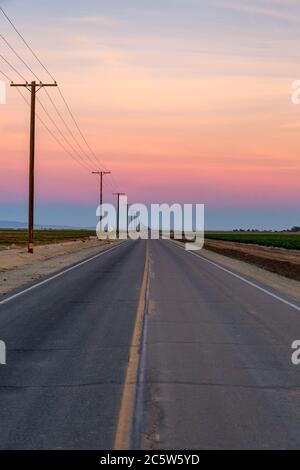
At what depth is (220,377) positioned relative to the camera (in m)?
8.88

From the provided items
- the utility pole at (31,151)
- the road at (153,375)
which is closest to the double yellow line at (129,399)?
the road at (153,375)

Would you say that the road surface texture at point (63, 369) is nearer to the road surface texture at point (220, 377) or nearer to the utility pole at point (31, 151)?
the road surface texture at point (220, 377)

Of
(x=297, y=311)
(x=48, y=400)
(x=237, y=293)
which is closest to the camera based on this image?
(x=48, y=400)

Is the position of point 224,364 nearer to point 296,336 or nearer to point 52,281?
point 296,336

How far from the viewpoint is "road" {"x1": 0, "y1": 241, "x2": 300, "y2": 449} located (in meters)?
6.41

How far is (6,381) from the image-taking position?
858cm

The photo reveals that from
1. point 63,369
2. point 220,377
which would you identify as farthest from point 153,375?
point 63,369

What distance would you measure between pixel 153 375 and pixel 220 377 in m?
0.86

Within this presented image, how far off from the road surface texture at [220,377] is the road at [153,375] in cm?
1

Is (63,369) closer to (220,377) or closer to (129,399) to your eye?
(129,399)

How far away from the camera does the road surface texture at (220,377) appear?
252 inches

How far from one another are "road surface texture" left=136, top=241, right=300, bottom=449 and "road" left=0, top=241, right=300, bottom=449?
14 mm
